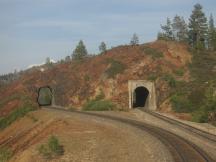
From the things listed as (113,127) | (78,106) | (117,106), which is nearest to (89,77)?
(78,106)

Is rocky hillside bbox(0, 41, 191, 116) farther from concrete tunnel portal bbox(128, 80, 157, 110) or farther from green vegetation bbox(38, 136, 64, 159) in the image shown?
green vegetation bbox(38, 136, 64, 159)

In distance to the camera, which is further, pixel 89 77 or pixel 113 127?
pixel 89 77

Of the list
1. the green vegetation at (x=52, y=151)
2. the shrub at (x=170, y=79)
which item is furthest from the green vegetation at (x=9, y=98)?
the green vegetation at (x=52, y=151)

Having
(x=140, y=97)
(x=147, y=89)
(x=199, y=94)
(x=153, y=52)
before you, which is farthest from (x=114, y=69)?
(x=199, y=94)

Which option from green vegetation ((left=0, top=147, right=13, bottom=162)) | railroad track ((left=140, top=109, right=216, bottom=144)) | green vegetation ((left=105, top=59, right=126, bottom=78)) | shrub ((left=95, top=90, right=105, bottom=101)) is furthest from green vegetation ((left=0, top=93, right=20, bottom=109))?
→ railroad track ((left=140, top=109, right=216, bottom=144))

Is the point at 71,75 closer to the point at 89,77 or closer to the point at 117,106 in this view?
the point at 89,77

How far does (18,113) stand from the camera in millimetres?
57688

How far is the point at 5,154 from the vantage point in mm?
35031

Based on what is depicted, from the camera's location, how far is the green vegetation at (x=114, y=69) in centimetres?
6762

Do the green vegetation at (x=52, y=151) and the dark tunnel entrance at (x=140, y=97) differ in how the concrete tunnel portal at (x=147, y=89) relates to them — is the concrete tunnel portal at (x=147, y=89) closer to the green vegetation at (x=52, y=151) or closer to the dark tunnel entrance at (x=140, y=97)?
the dark tunnel entrance at (x=140, y=97)

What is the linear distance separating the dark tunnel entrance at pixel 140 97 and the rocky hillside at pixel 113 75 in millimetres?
2022

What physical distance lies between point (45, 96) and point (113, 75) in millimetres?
15187

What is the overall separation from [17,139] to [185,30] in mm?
74470

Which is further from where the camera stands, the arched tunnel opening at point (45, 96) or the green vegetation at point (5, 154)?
the arched tunnel opening at point (45, 96)
